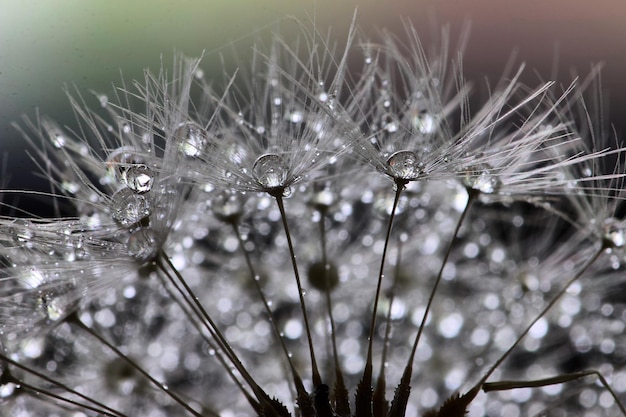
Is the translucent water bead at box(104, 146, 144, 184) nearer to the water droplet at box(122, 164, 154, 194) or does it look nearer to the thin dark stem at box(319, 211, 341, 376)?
the water droplet at box(122, 164, 154, 194)

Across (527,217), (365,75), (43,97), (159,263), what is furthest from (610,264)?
(43,97)

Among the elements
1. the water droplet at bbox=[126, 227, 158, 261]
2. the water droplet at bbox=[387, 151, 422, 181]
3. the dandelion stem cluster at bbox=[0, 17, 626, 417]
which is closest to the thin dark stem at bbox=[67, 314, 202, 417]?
the dandelion stem cluster at bbox=[0, 17, 626, 417]

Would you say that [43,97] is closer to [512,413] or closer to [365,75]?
[365,75]

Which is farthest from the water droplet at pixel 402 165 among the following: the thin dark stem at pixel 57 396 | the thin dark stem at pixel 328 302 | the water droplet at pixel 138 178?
the thin dark stem at pixel 57 396

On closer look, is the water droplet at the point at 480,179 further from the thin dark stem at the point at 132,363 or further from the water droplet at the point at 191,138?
the thin dark stem at the point at 132,363

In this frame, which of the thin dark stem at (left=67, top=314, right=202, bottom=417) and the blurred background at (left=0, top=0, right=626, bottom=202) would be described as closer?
the thin dark stem at (left=67, top=314, right=202, bottom=417)
